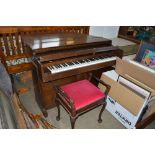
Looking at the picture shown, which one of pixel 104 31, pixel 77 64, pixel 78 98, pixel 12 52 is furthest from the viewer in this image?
pixel 104 31

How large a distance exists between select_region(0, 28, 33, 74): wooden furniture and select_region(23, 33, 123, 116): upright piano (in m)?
0.50

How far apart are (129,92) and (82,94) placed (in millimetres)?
627

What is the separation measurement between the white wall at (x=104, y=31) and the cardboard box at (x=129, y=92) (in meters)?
1.41

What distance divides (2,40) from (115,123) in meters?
2.19

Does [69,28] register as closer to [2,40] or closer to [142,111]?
[2,40]

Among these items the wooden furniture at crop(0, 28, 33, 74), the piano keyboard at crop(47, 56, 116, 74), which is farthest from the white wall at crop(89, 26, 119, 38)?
A: the wooden furniture at crop(0, 28, 33, 74)

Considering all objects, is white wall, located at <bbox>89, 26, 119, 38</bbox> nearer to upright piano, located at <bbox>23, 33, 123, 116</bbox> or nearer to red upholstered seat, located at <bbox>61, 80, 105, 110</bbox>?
upright piano, located at <bbox>23, 33, 123, 116</bbox>

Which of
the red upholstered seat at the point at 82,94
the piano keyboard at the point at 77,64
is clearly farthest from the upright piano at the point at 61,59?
the red upholstered seat at the point at 82,94

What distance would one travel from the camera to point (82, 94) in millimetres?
1657

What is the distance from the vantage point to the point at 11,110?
1.25 m

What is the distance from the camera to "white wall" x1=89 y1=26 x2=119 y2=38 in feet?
10.3

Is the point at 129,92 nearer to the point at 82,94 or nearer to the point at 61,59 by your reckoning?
the point at 82,94

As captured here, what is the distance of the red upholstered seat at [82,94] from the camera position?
1.56m

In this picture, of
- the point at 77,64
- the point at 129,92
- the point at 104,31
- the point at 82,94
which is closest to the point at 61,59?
the point at 77,64
